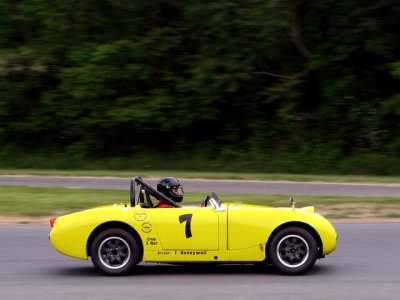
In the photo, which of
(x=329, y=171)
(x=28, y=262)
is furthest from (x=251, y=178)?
(x=28, y=262)

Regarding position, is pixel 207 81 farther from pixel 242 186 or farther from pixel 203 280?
pixel 203 280

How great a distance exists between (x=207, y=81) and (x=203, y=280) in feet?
75.6

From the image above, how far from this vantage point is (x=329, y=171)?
29703 mm

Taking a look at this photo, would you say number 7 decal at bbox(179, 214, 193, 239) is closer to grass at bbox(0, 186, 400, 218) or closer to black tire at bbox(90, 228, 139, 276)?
black tire at bbox(90, 228, 139, 276)

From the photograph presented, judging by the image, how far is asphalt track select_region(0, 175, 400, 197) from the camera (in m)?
21.0

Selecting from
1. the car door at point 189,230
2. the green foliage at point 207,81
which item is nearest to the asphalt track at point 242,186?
the green foliage at point 207,81

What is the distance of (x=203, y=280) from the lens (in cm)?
913

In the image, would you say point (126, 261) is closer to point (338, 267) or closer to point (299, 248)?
point (299, 248)

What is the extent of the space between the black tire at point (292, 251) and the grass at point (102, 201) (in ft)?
20.6

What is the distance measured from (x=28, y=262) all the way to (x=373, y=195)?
11.6 meters

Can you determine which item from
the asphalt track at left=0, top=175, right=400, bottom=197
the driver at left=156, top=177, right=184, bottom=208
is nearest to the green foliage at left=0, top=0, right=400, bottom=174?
the asphalt track at left=0, top=175, right=400, bottom=197

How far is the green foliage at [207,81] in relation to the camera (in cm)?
3077

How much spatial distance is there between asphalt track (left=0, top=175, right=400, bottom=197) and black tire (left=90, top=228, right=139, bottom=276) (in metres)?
11.3

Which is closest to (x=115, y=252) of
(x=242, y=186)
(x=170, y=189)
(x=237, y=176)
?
(x=170, y=189)
